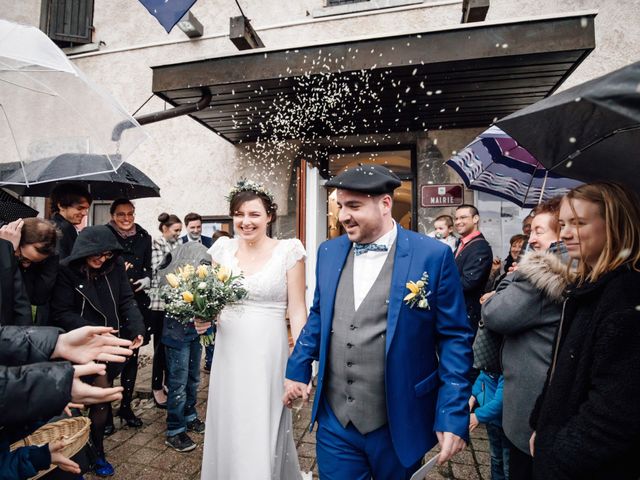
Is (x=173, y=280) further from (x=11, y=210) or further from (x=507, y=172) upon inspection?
(x=507, y=172)

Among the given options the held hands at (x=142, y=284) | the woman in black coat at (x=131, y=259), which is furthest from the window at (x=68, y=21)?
the held hands at (x=142, y=284)

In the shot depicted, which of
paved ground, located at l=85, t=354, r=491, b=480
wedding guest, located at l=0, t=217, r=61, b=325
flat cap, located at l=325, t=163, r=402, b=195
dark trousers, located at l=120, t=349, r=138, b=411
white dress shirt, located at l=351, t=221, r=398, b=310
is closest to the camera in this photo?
flat cap, located at l=325, t=163, r=402, b=195

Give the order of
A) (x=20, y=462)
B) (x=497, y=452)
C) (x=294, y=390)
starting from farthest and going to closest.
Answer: (x=497, y=452) < (x=294, y=390) < (x=20, y=462)

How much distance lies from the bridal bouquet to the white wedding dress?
215mm

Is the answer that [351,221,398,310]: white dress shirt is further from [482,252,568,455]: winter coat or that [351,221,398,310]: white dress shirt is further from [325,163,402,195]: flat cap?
[482,252,568,455]: winter coat

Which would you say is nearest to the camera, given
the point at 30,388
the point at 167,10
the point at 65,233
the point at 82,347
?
the point at 30,388

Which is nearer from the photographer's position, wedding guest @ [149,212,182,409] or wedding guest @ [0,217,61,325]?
wedding guest @ [0,217,61,325]

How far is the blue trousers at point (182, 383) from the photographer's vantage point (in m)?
3.92

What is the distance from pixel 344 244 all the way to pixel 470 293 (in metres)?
3.01

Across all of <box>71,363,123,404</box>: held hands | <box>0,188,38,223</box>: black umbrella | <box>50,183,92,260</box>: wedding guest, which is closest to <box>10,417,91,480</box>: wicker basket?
<box>71,363,123,404</box>: held hands

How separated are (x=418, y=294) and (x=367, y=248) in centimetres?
41

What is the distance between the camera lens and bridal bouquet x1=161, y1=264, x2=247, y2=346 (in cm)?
271

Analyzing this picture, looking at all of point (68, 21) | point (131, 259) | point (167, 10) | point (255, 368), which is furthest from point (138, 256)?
point (68, 21)

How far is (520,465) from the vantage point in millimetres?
Answer: 2086
